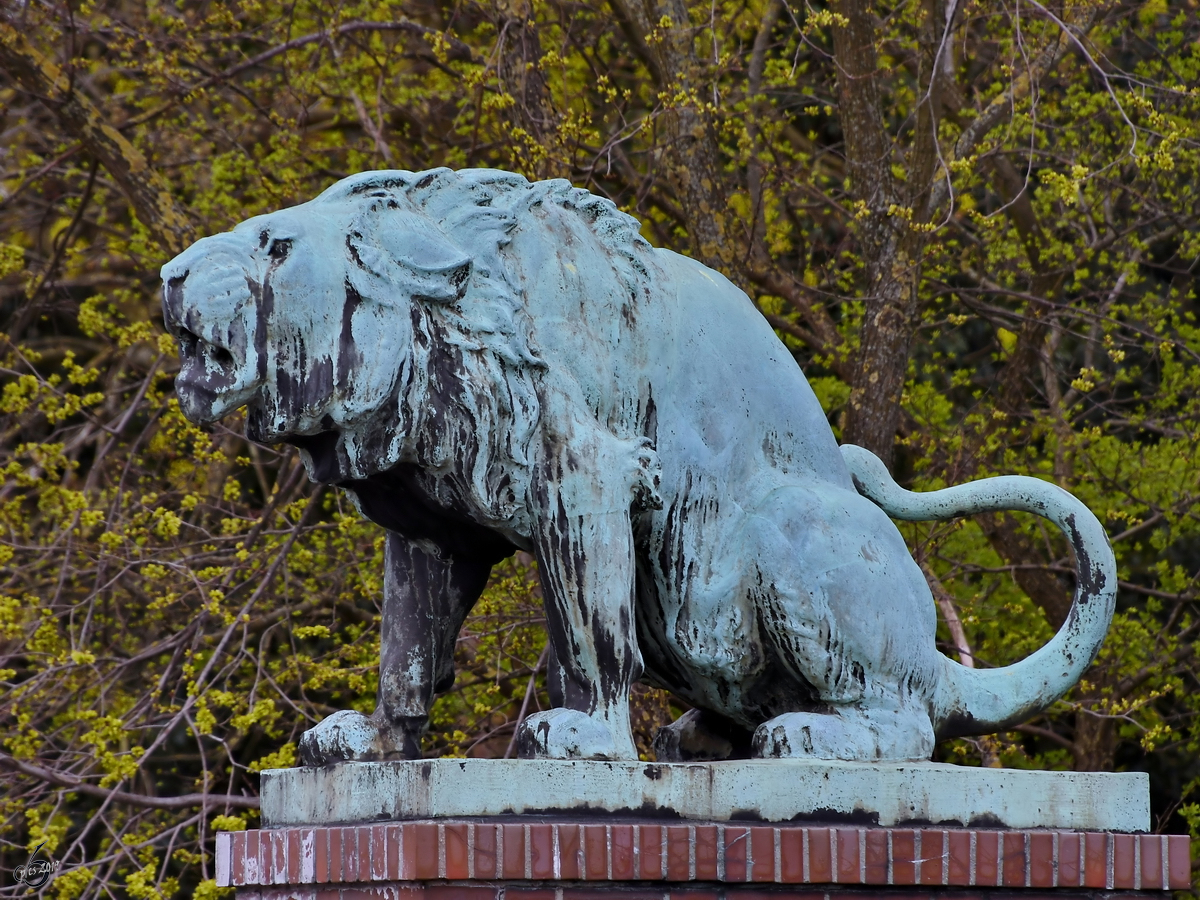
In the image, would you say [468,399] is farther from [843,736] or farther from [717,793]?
[843,736]

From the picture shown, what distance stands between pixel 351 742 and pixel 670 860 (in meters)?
0.79

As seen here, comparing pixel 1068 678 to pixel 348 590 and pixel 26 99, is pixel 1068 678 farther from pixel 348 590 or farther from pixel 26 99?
pixel 26 99

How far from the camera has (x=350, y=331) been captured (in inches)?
140

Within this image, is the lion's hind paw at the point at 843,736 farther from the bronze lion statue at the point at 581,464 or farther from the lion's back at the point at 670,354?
the lion's back at the point at 670,354

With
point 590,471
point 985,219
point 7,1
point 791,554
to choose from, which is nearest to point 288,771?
point 590,471

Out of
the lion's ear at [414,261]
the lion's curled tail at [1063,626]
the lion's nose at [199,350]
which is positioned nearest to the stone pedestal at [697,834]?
the lion's curled tail at [1063,626]

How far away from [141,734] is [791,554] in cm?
472

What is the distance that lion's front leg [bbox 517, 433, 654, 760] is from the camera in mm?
3605

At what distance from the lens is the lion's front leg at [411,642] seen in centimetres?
384

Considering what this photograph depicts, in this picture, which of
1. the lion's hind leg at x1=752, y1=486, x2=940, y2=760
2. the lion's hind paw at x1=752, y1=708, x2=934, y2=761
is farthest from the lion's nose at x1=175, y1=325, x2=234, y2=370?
the lion's hind paw at x1=752, y1=708, x2=934, y2=761

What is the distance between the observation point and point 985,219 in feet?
22.0

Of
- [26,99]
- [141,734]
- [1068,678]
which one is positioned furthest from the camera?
[26,99]
